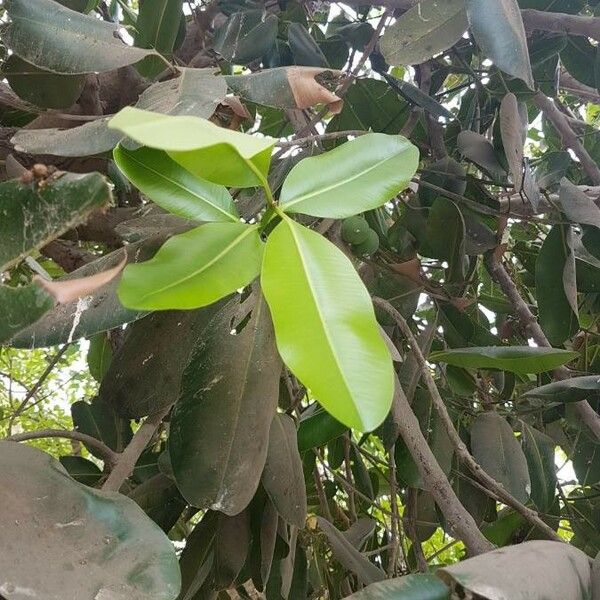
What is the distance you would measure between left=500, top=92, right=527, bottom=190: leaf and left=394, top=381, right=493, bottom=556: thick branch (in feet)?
1.07

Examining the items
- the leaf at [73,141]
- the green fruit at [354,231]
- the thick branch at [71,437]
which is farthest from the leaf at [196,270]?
the green fruit at [354,231]

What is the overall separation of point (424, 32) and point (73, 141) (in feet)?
1.45

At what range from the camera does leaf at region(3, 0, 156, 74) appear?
0.54 m

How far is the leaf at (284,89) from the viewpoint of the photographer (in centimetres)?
56

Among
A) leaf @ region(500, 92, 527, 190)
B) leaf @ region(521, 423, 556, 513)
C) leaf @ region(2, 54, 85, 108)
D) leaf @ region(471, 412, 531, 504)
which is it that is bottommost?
leaf @ region(521, 423, 556, 513)

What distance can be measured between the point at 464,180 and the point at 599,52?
26 centimetres

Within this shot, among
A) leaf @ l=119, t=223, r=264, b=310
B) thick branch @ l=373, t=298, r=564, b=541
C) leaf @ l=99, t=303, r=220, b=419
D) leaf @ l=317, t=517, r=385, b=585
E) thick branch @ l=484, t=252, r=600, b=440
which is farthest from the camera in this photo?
thick branch @ l=484, t=252, r=600, b=440

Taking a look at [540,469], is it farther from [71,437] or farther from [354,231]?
[71,437]

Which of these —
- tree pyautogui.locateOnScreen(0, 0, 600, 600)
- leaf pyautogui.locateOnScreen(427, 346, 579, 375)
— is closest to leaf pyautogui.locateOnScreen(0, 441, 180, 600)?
tree pyautogui.locateOnScreen(0, 0, 600, 600)

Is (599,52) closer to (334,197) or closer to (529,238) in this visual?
(529,238)

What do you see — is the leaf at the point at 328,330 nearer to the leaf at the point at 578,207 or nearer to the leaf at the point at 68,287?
the leaf at the point at 68,287

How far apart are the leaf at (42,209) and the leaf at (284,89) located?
265mm

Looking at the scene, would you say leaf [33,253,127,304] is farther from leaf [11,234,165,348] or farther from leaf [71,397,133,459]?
leaf [71,397,133,459]

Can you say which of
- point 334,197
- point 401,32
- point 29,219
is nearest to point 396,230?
point 401,32
